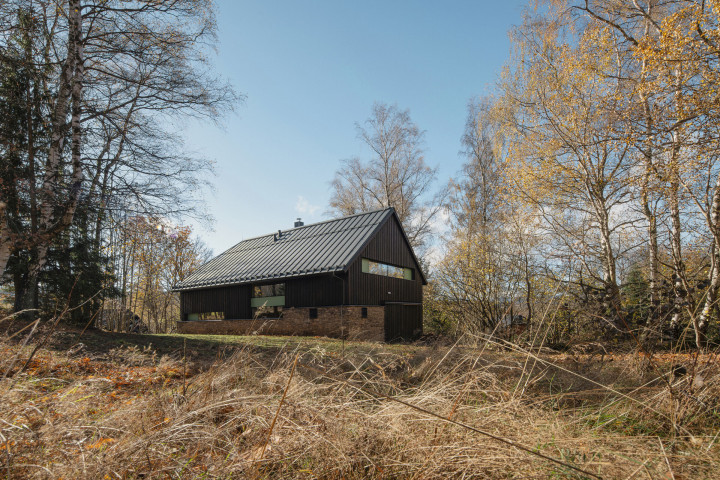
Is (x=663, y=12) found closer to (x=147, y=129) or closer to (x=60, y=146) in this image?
(x=147, y=129)

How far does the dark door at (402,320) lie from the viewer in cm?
1684

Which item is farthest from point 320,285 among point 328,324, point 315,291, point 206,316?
point 206,316

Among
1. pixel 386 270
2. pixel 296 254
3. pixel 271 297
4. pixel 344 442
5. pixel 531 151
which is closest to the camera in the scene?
pixel 344 442

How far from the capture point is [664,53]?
6.67m

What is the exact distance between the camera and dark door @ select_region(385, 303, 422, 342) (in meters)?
16.8

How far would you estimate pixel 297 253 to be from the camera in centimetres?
1717

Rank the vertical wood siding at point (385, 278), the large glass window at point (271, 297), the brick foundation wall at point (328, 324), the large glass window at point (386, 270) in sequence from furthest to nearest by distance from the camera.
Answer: the large glass window at point (271, 297) < the large glass window at point (386, 270) < the vertical wood siding at point (385, 278) < the brick foundation wall at point (328, 324)

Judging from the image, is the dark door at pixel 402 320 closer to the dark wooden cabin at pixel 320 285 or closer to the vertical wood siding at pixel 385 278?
the dark wooden cabin at pixel 320 285

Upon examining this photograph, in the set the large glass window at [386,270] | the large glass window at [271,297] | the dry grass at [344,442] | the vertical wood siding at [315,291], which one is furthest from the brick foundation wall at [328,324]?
the dry grass at [344,442]

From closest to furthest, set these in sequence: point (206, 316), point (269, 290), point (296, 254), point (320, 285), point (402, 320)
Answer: point (320, 285) → point (269, 290) → point (296, 254) → point (402, 320) → point (206, 316)

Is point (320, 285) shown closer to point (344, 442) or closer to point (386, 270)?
point (386, 270)

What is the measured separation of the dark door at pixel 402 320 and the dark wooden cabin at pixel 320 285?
0.04 metres

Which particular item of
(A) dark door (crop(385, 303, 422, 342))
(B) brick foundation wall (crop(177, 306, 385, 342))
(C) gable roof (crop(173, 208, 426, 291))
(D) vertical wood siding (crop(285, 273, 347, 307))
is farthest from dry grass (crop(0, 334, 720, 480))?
(A) dark door (crop(385, 303, 422, 342))

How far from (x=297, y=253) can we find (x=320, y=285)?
244 cm
